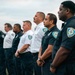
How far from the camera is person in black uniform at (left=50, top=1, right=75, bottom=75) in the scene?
3.48 metres

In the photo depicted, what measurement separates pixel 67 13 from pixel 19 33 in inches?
185

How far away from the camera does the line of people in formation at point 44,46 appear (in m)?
3.55

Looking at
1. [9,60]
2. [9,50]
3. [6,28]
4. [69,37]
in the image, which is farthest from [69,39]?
[6,28]

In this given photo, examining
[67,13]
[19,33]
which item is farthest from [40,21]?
[67,13]

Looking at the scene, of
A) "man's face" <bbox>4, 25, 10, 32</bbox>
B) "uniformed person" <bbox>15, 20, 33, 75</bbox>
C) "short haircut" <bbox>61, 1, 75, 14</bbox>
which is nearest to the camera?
"short haircut" <bbox>61, 1, 75, 14</bbox>

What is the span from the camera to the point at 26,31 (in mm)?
7555

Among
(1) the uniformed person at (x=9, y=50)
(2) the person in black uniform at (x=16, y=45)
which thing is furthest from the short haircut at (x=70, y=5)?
(1) the uniformed person at (x=9, y=50)

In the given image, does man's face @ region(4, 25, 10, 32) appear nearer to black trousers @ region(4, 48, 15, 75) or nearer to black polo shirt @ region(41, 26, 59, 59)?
black trousers @ region(4, 48, 15, 75)

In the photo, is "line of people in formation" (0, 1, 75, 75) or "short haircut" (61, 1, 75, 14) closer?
"line of people in formation" (0, 1, 75, 75)

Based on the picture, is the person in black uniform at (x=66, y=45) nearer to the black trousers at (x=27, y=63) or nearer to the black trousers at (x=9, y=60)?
the black trousers at (x=27, y=63)

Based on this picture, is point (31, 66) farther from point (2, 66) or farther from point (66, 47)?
point (66, 47)

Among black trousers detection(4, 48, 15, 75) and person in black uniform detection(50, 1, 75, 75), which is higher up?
person in black uniform detection(50, 1, 75, 75)

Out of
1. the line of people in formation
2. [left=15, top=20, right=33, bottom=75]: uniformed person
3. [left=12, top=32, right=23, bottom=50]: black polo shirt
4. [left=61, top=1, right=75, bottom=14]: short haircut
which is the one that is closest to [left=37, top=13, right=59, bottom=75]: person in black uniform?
the line of people in formation

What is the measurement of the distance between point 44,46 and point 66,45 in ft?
5.06
